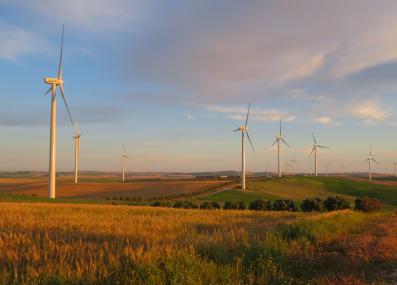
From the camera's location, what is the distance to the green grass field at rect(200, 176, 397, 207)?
96219 mm

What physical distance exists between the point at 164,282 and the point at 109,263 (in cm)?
162

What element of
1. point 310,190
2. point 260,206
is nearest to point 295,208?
point 260,206

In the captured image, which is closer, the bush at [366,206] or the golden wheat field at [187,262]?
the golden wheat field at [187,262]

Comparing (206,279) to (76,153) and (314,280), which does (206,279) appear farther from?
(76,153)

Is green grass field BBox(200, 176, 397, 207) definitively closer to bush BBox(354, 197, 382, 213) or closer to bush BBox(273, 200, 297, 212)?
bush BBox(273, 200, 297, 212)

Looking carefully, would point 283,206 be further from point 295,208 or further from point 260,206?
point 260,206

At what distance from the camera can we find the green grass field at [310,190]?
9622 centimetres


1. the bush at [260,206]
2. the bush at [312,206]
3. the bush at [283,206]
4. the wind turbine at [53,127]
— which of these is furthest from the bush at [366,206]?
the wind turbine at [53,127]

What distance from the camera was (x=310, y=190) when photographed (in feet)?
406

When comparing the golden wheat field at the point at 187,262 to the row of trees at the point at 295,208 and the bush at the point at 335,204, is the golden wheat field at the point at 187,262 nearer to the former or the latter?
the row of trees at the point at 295,208

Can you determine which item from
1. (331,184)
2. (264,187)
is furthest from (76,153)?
(331,184)

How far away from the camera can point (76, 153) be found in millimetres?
109938

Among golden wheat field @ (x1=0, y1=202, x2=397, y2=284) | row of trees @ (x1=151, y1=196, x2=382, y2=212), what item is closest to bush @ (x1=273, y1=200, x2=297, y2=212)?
row of trees @ (x1=151, y1=196, x2=382, y2=212)

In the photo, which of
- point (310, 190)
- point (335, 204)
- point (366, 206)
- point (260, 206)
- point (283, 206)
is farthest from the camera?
point (310, 190)
